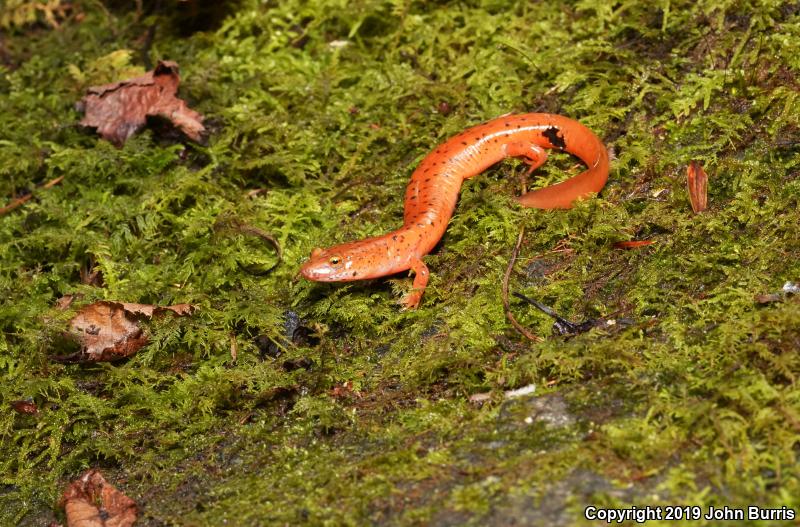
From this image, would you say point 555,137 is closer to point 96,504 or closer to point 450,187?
point 450,187

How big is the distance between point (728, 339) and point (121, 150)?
15.4 feet

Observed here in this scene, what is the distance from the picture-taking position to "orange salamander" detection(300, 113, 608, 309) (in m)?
4.89

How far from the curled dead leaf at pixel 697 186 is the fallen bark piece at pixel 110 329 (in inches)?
129

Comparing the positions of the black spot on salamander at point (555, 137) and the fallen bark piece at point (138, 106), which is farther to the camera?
the fallen bark piece at point (138, 106)

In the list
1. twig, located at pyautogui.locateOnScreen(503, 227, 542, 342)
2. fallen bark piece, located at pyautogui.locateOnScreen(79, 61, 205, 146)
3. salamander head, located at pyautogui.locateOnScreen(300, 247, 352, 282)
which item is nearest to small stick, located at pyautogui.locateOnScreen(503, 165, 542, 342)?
twig, located at pyautogui.locateOnScreen(503, 227, 542, 342)

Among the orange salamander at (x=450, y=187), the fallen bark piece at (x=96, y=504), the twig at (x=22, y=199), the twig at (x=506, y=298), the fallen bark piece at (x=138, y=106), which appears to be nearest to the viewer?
the fallen bark piece at (x=96, y=504)

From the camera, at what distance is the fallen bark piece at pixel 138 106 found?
620 centimetres

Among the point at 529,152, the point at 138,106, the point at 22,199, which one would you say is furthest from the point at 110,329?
the point at 529,152

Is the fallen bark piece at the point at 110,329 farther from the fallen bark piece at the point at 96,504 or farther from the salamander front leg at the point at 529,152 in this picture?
the salamander front leg at the point at 529,152

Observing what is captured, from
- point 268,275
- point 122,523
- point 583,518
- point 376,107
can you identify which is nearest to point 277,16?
point 376,107

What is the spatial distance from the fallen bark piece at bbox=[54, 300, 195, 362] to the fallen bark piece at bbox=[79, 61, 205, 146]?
69.5 inches

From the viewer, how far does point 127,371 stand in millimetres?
4715

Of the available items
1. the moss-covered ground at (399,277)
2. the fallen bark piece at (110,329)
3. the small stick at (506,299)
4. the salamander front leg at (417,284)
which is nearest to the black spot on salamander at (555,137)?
the moss-covered ground at (399,277)

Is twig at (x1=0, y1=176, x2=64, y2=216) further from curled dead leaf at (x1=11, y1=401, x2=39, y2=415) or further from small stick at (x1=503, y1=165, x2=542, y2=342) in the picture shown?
small stick at (x1=503, y1=165, x2=542, y2=342)
